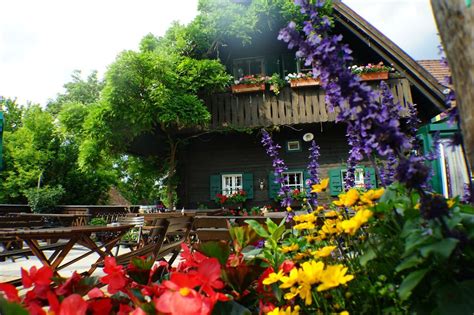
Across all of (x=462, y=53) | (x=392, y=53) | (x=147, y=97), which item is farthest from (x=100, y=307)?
(x=392, y=53)

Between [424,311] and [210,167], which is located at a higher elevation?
[210,167]

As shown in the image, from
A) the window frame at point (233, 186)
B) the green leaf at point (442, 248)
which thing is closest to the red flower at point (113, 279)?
the green leaf at point (442, 248)

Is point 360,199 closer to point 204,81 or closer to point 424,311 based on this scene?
point 424,311

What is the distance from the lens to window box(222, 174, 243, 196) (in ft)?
40.0

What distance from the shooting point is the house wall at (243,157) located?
39.8ft

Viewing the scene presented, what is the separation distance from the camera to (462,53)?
79 cm

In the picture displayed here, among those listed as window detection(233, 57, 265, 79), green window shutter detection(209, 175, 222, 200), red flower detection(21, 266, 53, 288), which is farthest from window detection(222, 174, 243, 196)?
red flower detection(21, 266, 53, 288)

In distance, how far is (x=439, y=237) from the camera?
0.82m

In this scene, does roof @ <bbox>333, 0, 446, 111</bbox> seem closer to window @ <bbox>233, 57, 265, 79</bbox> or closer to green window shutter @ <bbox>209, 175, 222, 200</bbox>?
window @ <bbox>233, 57, 265, 79</bbox>

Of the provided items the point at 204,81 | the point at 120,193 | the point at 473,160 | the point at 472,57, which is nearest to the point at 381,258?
the point at 473,160

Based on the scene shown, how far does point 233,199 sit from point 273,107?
312 cm

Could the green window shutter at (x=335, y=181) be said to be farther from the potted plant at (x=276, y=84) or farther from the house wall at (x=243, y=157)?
the potted plant at (x=276, y=84)

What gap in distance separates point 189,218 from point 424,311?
304cm

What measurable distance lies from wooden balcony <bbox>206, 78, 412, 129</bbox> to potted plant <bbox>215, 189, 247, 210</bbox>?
7.09ft
